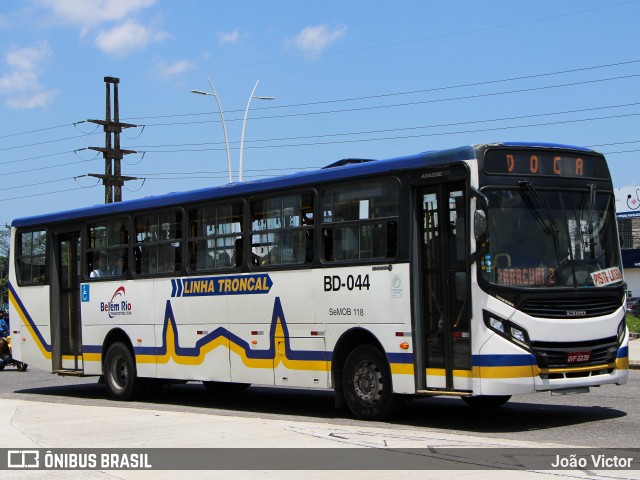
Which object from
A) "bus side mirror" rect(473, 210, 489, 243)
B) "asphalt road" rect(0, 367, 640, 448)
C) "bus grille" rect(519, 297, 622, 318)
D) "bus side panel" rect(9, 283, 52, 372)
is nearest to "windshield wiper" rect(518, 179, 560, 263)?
"bus grille" rect(519, 297, 622, 318)

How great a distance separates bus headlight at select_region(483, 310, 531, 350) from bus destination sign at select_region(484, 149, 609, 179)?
5.76ft

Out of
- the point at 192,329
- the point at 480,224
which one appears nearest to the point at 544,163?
the point at 480,224

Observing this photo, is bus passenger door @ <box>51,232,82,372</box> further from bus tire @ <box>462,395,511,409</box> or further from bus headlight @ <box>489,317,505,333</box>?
bus headlight @ <box>489,317,505,333</box>

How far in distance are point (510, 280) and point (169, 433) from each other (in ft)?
14.5

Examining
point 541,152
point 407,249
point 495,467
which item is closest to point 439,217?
point 407,249

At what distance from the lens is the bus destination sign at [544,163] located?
12.1 metres

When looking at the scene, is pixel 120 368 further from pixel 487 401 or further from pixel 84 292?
pixel 487 401

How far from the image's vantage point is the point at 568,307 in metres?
12.0

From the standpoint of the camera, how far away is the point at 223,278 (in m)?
15.9

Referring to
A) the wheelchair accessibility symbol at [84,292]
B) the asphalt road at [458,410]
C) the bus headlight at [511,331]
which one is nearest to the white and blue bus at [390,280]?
the bus headlight at [511,331]

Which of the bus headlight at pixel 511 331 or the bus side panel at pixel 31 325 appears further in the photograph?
the bus side panel at pixel 31 325

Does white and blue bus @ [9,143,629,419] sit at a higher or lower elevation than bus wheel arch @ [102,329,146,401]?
higher

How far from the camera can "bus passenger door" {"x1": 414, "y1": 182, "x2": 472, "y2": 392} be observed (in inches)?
480

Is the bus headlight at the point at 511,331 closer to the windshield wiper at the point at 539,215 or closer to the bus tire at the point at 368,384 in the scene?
the windshield wiper at the point at 539,215
